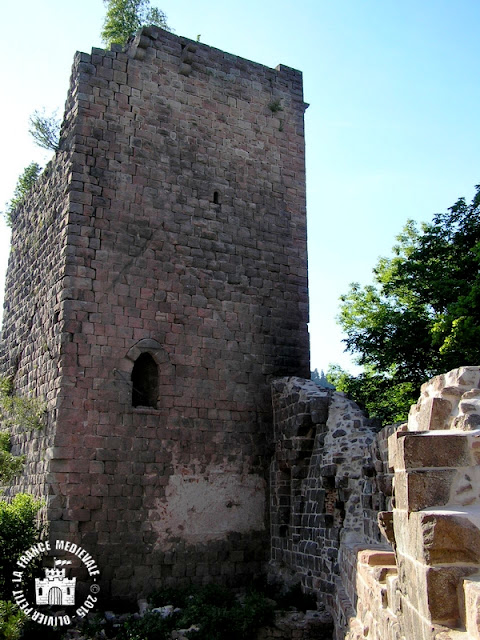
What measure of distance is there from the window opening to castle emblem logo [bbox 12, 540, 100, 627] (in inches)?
89.3

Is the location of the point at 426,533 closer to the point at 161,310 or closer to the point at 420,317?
the point at 161,310

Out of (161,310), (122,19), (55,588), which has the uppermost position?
(122,19)

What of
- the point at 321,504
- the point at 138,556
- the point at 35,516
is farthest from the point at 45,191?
the point at 321,504

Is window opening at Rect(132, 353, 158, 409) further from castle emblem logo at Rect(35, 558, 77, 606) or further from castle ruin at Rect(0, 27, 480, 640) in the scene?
castle emblem logo at Rect(35, 558, 77, 606)

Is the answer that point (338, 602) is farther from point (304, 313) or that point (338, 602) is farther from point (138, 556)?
point (304, 313)

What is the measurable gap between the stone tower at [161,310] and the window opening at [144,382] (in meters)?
0.02

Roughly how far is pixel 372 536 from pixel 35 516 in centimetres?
455

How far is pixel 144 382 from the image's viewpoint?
9.95 meters

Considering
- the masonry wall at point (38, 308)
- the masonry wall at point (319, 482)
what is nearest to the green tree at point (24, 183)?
the masonry wall at point (38, 308)

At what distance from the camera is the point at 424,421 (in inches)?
127

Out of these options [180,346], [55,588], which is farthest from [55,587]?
[180,346]

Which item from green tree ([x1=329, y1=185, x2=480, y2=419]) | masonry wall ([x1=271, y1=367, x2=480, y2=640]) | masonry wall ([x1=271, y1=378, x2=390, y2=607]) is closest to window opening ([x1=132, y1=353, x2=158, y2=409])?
masonry wall ([x1=271, y1=378, x2=390, y2=607])

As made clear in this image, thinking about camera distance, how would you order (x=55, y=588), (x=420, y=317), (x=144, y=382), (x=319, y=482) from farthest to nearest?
(x=420, y=317), (x=144, y=382), (x=319, y=482), (x=55, y=588)

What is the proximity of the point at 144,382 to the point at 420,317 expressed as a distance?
8.56m
